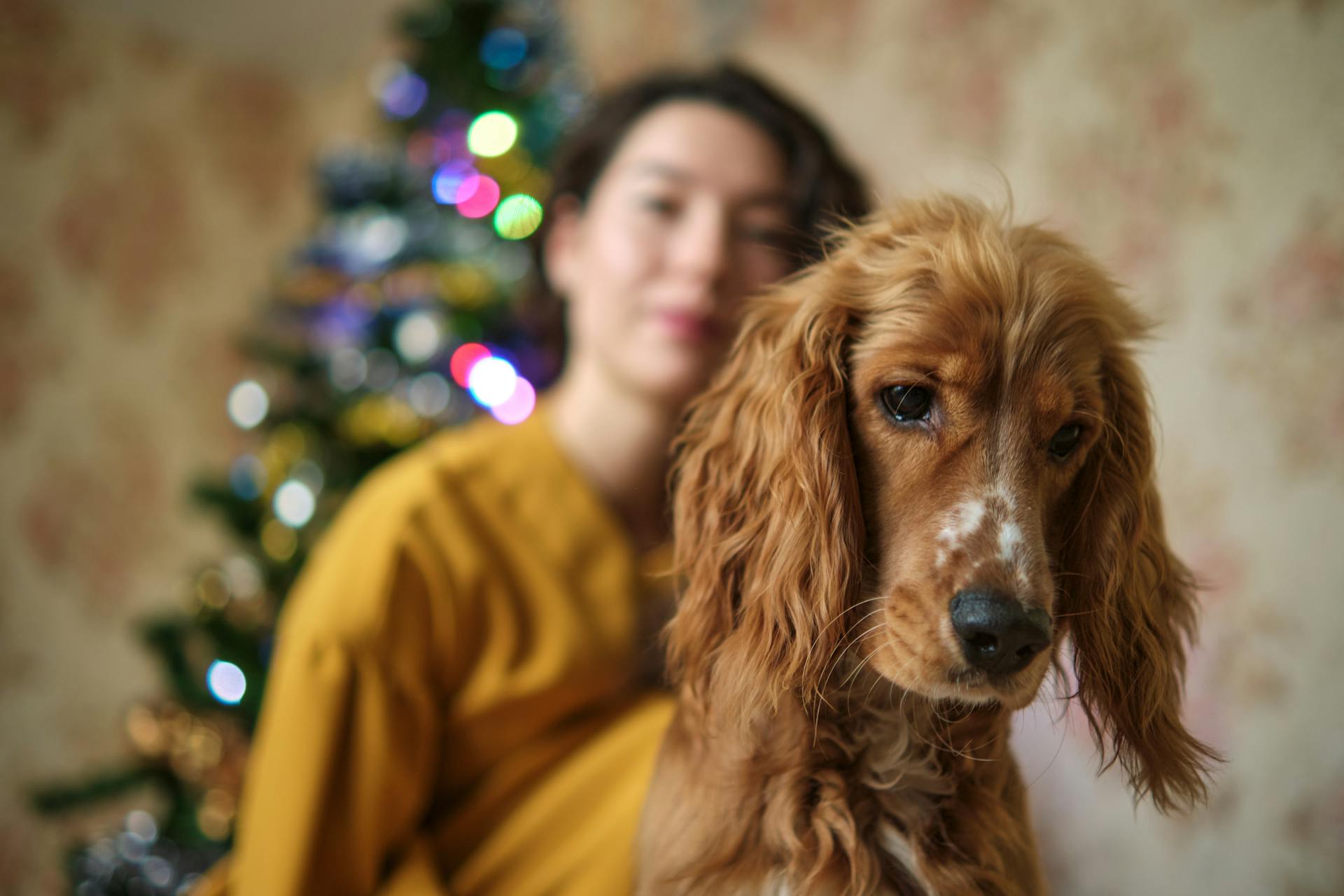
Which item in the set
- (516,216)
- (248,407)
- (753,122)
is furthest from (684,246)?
(248,407)

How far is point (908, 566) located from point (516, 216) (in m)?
1.56

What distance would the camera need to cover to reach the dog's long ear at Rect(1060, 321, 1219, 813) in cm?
69

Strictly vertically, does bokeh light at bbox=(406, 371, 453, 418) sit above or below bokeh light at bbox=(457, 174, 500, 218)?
below

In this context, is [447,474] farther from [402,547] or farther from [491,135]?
[491,135]

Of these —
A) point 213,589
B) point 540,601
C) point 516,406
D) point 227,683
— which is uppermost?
point 516,406

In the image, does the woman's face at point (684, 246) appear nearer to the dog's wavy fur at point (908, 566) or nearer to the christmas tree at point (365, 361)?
the dog's wavy fur at point (908, 566)

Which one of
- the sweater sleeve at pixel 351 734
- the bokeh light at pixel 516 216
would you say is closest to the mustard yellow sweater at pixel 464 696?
the sweater sleeve at pixel 351 734

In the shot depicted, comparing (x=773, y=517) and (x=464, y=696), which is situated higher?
(x=773, y=517)

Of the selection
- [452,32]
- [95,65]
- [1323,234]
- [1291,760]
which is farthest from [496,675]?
[95,65]

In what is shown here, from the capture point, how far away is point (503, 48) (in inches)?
77.9

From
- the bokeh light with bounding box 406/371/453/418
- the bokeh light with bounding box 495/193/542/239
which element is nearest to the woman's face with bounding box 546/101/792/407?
the bokeh light with bounding box 495/193/542/239

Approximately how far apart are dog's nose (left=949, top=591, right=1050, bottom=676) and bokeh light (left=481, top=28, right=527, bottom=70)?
1.87 m

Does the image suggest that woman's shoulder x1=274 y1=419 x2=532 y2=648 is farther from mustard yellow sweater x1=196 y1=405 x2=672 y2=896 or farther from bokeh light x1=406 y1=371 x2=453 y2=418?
bokeh light x1=406 y1=371 x2=453 y2=418

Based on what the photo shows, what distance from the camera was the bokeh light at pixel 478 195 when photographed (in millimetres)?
1949
